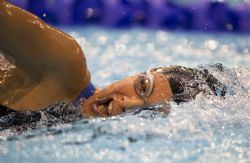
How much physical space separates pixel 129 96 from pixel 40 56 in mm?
305

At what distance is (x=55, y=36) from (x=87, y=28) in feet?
4.66

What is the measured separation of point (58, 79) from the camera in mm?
1379

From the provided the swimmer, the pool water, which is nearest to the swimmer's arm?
the swimmer

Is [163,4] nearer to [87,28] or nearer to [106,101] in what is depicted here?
[87,28]

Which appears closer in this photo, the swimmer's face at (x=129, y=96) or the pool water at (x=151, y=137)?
the pool water at (x=151, y=137)

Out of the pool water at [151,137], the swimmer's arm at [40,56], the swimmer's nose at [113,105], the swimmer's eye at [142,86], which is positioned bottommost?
the pool water at [151,137]

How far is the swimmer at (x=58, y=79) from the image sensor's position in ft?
4.33

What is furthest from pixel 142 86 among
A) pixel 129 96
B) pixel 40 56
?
pixel 40 56

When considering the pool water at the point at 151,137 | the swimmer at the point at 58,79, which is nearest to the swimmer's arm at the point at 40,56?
the swimmer at the point at 58,79

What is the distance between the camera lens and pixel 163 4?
2820mm

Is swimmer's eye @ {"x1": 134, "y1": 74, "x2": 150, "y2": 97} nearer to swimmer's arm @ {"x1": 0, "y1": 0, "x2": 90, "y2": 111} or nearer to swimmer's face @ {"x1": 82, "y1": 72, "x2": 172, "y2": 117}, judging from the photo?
swimmer's face @ {"x1": 82, "y1": 72, "x2": 172, "y2": 117}

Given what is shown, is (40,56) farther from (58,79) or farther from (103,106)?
(103,106)

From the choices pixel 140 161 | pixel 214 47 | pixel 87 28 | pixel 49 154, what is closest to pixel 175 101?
pixel 140 161

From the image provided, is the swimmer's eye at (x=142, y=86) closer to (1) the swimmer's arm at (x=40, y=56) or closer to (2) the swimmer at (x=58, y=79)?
(2) the swimmer at (x=58, y=79)
